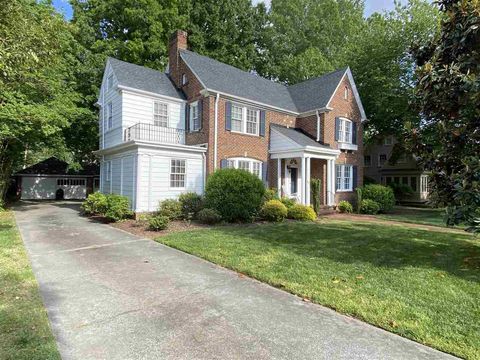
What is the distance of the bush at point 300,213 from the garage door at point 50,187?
26.3 meters

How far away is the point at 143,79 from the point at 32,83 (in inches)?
236

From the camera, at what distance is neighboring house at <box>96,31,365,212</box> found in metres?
14.5

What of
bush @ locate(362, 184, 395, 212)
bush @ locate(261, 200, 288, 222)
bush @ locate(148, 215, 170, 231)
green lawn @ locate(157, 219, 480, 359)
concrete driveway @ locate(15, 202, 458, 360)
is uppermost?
bush @ locate(362, 184, 395, 212)

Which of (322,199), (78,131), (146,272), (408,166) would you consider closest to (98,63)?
(78,131)

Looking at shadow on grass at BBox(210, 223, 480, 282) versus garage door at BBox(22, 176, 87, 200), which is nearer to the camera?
shadow on grass at BBox(210, 223, 480, 282)

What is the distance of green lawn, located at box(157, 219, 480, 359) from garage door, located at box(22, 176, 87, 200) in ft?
88.4

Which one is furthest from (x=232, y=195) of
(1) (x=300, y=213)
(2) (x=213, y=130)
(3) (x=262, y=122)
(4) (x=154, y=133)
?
(3) (x=262, y=122)

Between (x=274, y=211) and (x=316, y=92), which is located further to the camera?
(x=316, y=92)

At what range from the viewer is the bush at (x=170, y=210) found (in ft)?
41.0

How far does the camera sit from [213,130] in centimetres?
1529

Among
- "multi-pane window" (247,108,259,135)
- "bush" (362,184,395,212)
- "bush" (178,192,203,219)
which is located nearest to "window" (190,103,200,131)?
"multi-pane window" (247,108,259,135)

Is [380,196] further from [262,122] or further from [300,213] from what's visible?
[262,122]

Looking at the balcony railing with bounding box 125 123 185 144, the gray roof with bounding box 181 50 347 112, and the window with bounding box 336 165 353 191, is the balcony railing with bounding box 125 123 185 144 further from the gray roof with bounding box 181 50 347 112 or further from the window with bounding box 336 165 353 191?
the window with bounding box 336 165 353 191

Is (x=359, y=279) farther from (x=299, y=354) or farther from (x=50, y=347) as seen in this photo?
(x=50, y=347)
